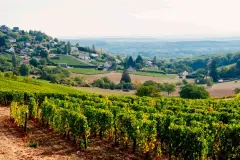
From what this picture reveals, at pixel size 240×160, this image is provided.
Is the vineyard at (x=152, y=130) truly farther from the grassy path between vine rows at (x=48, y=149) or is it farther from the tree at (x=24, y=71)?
the tree at (x=24, y=71)

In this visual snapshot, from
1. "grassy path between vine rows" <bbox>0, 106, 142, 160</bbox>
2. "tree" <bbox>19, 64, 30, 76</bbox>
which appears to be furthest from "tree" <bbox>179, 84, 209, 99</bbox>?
"tree" <bbox>19, 64, 30, 76</bbox>

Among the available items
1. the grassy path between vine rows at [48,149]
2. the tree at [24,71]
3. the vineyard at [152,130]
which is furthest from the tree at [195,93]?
the tree at [24,71]

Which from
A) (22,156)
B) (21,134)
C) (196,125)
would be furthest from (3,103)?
(196,125)

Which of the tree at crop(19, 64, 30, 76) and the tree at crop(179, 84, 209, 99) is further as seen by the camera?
the tree at crop(19, 64, 30, 76)

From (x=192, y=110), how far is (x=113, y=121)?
1270cm

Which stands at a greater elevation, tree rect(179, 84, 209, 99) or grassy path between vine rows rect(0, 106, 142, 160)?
grassy path between vine rows rect(0, 106, 142, 160)

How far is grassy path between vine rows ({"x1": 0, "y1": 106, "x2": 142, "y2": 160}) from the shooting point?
29.1m

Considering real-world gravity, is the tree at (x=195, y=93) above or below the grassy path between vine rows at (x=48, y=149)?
below

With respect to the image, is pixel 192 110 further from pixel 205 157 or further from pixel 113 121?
pixel 205 157

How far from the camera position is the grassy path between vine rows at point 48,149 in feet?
95.5

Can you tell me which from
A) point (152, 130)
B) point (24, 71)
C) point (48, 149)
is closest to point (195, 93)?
point (152, 130)

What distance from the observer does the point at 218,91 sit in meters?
151

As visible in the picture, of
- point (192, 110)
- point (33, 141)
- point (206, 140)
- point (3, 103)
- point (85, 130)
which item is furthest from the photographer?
point (3, 103)

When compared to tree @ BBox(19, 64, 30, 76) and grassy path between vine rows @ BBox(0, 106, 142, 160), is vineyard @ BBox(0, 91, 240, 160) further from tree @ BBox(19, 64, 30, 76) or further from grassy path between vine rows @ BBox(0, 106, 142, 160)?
tree @ BBox(19, 64, 30, 76)
